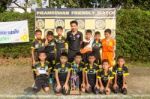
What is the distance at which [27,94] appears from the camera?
9.26 meters

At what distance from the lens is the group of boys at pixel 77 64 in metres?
9.38

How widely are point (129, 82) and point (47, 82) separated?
2474 mm

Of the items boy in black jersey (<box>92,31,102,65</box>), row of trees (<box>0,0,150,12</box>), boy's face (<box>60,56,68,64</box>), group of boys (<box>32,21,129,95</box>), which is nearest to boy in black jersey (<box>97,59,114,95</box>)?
group of boys (<box>32,21,129,95</box>)

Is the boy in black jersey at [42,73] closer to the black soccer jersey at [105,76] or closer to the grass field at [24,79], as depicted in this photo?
the grass field at [24,79]

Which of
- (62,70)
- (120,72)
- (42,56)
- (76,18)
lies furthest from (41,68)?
(76,18)

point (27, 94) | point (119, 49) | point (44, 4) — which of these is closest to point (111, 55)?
point (27, 94)

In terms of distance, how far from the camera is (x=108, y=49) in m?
10.0

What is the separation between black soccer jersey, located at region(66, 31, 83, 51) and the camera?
9.86 metres

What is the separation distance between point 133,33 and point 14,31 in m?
4.46

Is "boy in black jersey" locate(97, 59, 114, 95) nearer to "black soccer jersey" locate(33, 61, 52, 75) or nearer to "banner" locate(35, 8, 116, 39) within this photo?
"black soccer jersey" locate(33, 61, 52, 75)

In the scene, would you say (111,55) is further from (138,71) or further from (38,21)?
(138,71)

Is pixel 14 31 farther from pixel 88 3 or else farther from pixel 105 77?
pixel 88 3

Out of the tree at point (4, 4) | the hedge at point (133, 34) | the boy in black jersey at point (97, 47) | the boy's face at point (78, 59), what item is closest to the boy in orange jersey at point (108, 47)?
the boy in black jersey at point (97, 47)

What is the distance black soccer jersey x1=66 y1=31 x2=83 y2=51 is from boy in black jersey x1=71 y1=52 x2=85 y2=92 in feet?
0.88
